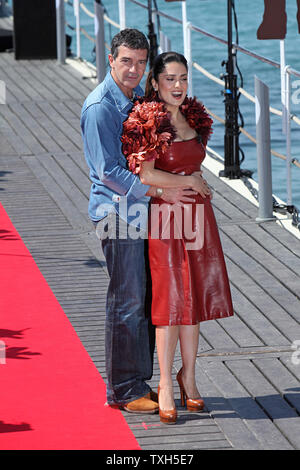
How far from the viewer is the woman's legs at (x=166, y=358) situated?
16.1ft

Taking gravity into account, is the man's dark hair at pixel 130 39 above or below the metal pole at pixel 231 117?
above

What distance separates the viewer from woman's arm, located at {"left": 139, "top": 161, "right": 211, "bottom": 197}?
4.76m

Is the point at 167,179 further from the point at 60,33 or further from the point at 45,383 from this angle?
the point at 60,33

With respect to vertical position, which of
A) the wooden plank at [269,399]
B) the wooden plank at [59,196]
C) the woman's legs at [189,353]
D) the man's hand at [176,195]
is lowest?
the wooden plank at [59,196]

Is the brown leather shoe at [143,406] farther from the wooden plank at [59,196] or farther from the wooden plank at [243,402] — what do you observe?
the wooden plank at [59,196]

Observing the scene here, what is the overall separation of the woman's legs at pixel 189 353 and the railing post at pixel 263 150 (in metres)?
3.25

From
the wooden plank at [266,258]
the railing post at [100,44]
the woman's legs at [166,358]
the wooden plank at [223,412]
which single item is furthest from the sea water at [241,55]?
the woman's legs at [166,358]

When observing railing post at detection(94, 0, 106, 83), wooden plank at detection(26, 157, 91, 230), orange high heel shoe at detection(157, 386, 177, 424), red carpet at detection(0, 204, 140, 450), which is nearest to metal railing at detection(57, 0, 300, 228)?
railing post at detection(94, 0, 106, 83)

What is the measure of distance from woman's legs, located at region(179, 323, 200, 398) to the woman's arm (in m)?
0.65

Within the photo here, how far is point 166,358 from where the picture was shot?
4934 millimetres

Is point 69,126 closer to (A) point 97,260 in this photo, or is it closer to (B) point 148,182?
(A) point 97,260

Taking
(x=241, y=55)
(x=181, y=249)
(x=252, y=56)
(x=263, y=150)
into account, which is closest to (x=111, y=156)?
(x=181, y=249)

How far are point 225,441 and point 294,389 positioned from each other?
27.5 inches
